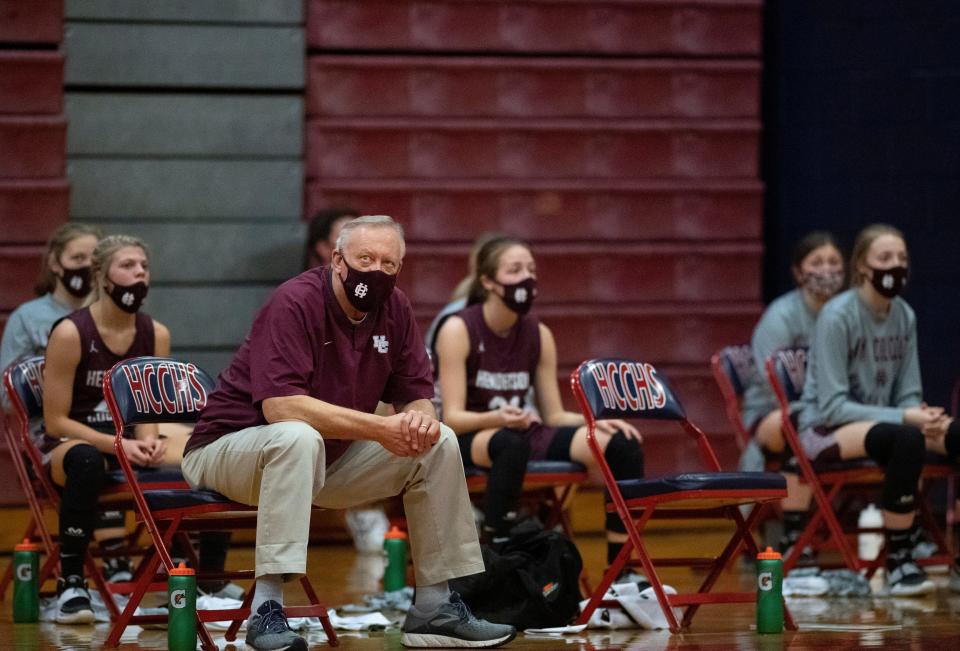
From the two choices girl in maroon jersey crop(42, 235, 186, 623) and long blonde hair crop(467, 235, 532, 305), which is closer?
girl in maroon jersey crop(42, 235, 186, 623)

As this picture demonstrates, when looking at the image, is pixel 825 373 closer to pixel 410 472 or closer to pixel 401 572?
pixel 401 572

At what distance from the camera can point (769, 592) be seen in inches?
169

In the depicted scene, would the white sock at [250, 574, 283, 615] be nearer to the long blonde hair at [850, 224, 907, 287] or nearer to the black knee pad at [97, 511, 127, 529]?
the black knee pad at [97, 511, 127, 529]

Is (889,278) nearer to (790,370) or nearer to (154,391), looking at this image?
(790,370)

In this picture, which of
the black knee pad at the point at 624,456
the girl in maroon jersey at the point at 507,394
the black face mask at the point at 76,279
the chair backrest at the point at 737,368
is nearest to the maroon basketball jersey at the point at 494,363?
the girl in maroon jersey at the point at 507,394

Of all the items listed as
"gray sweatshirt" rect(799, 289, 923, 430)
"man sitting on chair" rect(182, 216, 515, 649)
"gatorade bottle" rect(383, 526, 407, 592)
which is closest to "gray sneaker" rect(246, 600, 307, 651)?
"man sitting on chair" rect(182, 216, 515, 649)

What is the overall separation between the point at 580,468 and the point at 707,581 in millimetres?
766

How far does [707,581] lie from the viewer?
14.8ft

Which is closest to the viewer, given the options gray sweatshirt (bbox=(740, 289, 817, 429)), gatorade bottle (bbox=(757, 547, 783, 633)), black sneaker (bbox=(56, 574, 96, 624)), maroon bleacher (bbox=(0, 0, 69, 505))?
gatorade bottle (bbox=(757, 547, 783, 633))

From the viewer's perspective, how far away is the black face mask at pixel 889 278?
5.52 meters

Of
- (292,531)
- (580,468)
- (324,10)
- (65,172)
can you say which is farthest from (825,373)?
(65,172)

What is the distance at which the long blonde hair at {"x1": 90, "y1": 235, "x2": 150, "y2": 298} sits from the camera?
4957mm

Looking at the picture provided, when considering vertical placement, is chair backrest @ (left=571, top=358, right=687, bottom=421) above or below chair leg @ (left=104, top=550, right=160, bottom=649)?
above

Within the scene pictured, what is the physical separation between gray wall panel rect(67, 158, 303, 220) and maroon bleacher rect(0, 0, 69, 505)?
14cm
